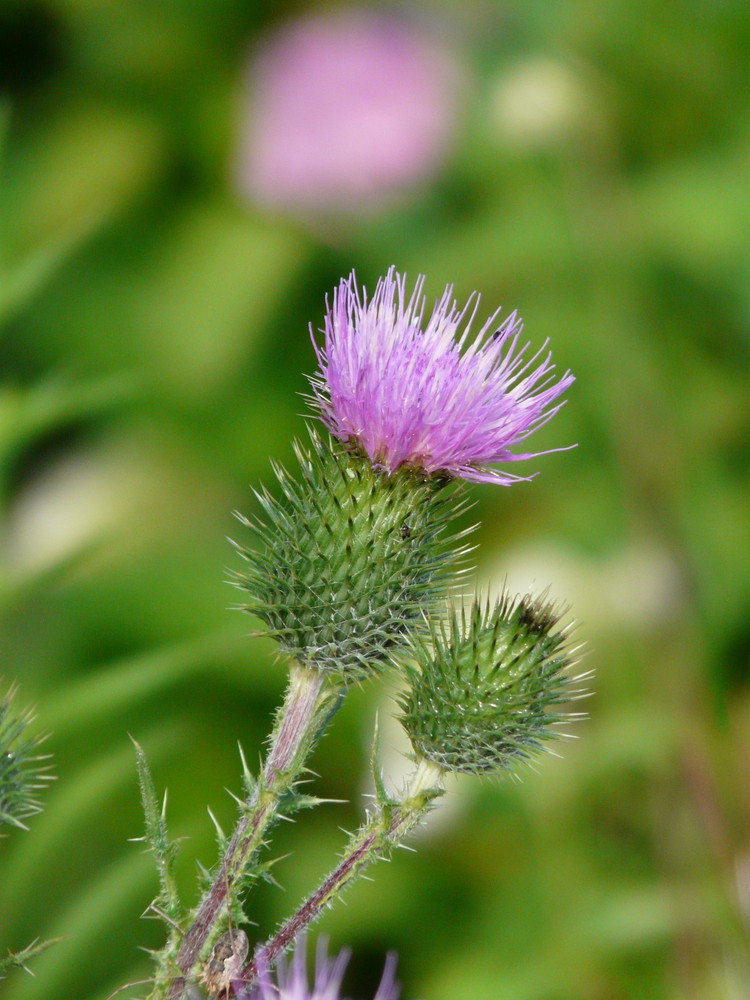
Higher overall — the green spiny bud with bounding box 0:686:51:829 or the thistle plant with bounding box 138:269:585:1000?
the thistle plant with bounding box 138:269:585:1000

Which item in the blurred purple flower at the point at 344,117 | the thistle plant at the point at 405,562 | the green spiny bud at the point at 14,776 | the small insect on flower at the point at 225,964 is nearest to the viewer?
the small insect on flower at the point at 225,964

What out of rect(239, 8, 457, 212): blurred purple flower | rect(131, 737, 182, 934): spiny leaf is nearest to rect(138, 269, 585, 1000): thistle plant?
rect(131, 737, 182, 934): spiny leaf

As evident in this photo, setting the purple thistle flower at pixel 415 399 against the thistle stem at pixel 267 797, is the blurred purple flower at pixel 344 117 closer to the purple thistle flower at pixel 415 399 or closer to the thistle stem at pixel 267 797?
the purple thistle flower at pixel 415 399

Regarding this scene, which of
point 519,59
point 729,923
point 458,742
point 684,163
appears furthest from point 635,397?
point 458,742

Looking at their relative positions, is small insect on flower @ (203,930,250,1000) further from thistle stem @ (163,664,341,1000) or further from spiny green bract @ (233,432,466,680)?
spiny green bract @ (233,432,466,680)

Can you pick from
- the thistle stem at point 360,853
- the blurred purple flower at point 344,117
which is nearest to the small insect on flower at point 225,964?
the thistle stem at point 360,853
